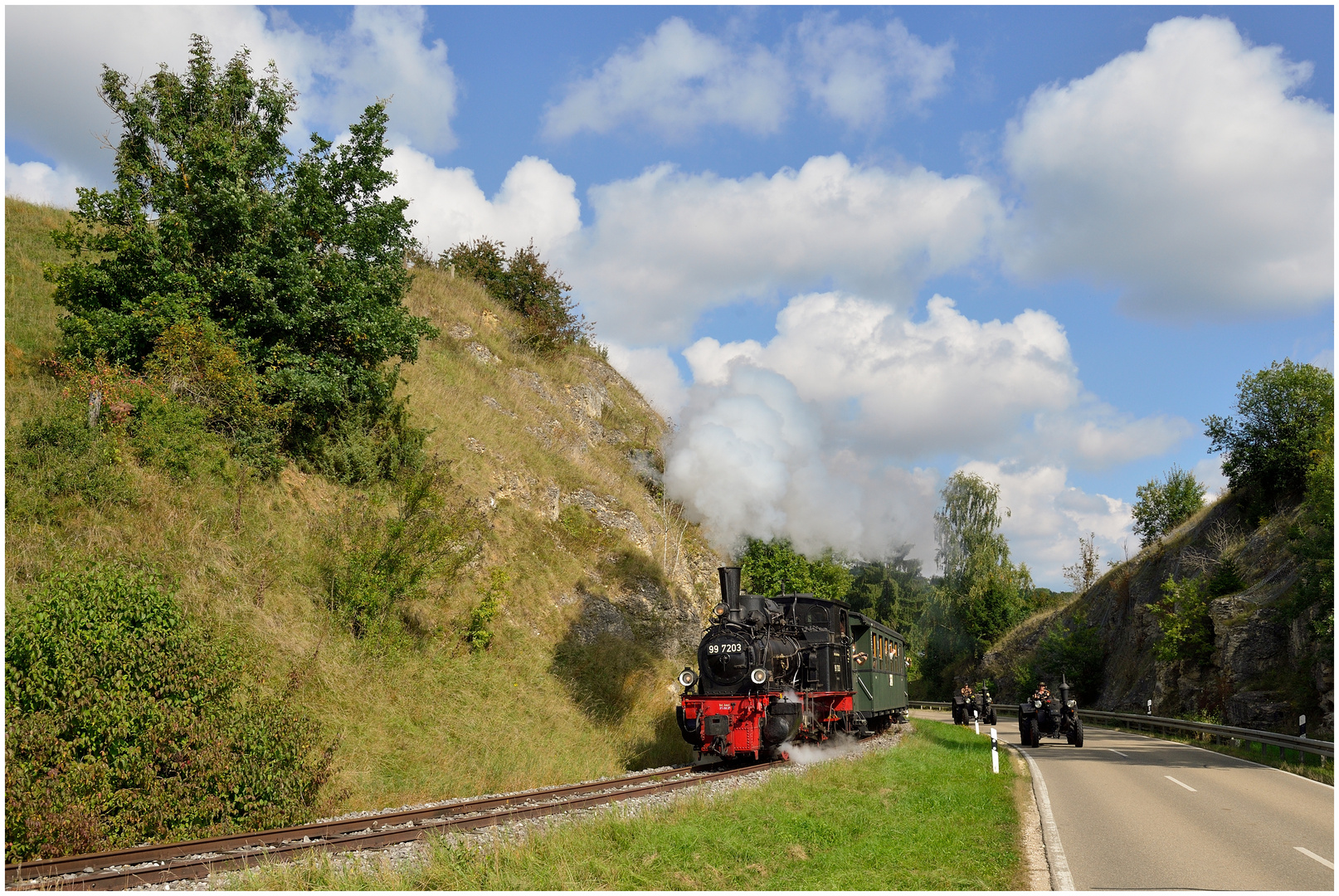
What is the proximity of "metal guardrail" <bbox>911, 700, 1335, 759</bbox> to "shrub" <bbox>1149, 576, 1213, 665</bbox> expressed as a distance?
3524 millimetres

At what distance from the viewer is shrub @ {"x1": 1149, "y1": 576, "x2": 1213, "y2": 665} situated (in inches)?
1265

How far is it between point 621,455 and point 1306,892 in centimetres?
3369

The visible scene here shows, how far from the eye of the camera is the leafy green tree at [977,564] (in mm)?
55344

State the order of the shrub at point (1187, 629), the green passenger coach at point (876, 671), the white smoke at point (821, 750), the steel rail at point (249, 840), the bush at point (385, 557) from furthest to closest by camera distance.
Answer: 1. the shrub at point (1187, 629)
2. the green passenger coach at point (876, 671)
3. the white smoke at point (821, 750)
4. the bush at point (385, 557)
5. the steel rail at point (249, 840)

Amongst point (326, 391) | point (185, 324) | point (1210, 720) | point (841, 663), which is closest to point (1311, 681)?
point (1210, 720)

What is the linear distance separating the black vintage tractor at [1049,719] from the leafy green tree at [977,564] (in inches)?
1316

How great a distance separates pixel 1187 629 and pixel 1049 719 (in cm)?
1403

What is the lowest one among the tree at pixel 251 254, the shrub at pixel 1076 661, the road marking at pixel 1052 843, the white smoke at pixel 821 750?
the white smoke at pixel 821 750

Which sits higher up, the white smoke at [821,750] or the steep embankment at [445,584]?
the steep embankment at [445,584]

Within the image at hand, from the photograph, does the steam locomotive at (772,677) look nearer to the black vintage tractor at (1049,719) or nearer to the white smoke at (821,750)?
the white smoke at (821,750)

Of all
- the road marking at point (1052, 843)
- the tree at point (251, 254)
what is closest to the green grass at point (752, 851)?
the road marking at point (1052, 843)

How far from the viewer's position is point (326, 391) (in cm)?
2089

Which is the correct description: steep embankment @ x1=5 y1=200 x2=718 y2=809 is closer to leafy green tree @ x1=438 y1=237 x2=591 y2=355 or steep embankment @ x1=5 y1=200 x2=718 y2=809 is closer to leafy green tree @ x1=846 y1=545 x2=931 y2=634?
leafy green tree @ x1=438 y1=237 x2=591 y2=355

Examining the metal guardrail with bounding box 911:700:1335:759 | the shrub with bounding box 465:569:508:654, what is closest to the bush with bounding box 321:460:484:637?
the shrub with bounding box 465:569:508:654
